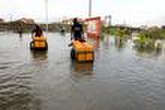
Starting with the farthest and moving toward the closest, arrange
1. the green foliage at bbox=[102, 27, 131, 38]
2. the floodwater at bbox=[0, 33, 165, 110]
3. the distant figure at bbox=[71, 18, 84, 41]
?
the green foliage at bbox=[102, 27, 131, 38]
the distant figure at bbox=[71, 18, 84, 41]
the floodwater at bbox=[0, 33, 165, 110]

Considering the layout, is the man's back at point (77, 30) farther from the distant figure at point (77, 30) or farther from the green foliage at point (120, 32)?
the green foliage at point (120, 32)

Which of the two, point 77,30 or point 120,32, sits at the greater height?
point 120,32

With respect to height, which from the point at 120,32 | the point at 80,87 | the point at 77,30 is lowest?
the point at 80,87

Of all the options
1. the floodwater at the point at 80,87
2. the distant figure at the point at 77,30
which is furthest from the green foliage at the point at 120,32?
the floodwater at the point at 80,87

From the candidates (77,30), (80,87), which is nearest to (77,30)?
(77,30)

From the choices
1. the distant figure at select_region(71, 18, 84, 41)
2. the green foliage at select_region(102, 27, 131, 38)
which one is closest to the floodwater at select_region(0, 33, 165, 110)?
the distant figure at select_region(71, 18, 84, 41)

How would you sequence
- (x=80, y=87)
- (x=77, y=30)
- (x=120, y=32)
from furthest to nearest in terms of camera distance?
(x=120, y=32), (x=77, y=30), (x=80, y=87)

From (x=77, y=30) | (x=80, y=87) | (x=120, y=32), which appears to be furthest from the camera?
(x=120, y=32)

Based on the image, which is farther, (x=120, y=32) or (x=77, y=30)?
(x=120, y=32)

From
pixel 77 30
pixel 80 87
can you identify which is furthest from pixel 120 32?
pixel 80 87

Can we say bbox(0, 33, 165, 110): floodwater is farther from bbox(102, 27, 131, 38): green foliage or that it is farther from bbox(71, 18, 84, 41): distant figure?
bbox(102, 27, 131, 38): green foliage

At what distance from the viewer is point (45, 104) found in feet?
14.6

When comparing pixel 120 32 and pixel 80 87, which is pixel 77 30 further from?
pixel 120 32

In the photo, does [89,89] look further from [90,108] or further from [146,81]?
[146,81]
